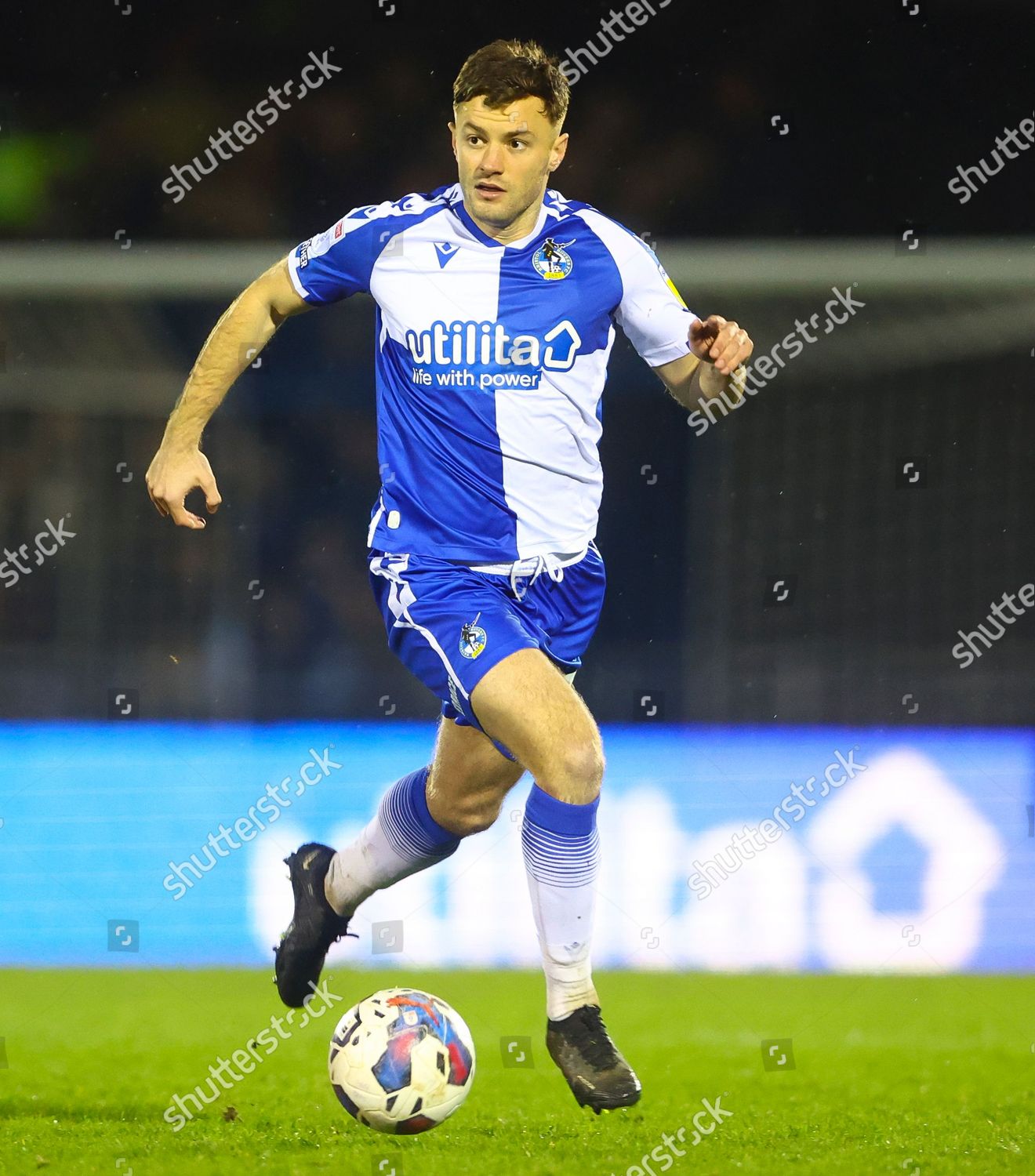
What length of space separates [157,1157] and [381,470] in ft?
5.52

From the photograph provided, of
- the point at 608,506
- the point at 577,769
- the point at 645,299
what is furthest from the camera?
the point at 608,506

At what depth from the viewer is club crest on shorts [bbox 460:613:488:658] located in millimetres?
3229

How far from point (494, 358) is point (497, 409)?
4.7 inches

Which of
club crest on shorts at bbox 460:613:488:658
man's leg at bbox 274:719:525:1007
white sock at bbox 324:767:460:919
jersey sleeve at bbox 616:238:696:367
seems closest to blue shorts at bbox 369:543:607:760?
club crest on shorts at bbox 460:613:488:658

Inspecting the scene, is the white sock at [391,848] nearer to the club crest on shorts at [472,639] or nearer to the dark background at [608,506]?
the club crest on shorts at [472,639]

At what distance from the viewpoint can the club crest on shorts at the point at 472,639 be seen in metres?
3.23

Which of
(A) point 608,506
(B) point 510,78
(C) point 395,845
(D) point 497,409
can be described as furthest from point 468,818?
(A) point 608,506

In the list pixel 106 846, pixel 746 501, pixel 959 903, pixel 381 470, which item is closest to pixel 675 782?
pixel 959 903

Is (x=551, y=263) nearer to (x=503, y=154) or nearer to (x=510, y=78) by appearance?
(x=503, y=154)

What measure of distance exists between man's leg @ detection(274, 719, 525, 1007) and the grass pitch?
0.42 m

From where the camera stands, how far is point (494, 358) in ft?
11.4

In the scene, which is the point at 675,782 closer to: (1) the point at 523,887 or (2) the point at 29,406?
(1) the point at 523,887

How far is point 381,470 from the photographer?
3.64 metres

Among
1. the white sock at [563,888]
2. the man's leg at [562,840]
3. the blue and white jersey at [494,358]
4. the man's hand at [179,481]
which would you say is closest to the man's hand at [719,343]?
the blue and white jersey at [494,358]
